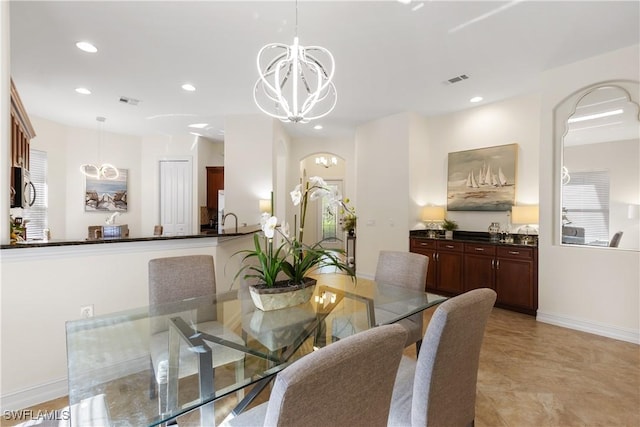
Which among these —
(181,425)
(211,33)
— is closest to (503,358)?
(181,425)

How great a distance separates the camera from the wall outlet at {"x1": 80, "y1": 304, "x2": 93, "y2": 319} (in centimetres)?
219

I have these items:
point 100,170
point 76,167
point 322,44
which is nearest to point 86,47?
point 322,44

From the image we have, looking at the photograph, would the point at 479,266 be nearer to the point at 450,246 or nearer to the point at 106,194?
the point at 450,246

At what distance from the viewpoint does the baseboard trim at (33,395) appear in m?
1.89

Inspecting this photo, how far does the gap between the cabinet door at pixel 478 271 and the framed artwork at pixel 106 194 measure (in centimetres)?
684

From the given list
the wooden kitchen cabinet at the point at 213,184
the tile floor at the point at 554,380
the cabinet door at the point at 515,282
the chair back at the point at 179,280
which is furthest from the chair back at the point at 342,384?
the wooden kitchen cabinet at the point at 213,184

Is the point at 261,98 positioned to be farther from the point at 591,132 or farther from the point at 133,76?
the point at 591,132

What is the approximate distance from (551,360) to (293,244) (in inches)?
99.8

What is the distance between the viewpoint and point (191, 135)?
6.77 meters

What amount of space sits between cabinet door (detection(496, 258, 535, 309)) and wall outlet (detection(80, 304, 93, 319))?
430 cm

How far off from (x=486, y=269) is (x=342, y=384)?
3873 millimetres

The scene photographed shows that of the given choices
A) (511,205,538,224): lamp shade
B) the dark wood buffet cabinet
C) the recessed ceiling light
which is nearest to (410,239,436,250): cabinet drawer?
the dark wood buffet cabinet

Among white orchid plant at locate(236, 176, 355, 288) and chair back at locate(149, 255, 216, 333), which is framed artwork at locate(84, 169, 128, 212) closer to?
chair back at locate(149, 255, 216, 333)

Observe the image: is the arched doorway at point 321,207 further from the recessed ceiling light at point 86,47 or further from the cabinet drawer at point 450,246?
the recessed ceiling light at point 86,47
